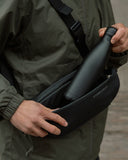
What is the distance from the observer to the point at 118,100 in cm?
405

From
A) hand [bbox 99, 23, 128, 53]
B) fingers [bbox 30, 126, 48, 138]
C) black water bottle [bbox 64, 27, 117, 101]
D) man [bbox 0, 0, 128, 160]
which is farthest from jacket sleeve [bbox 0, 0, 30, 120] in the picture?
hand [bbox 99, 23, 128, 53]

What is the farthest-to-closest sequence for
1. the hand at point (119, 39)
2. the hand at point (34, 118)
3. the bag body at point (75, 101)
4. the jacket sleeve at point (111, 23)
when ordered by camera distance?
the jacket sleeve at point (111, 23), the hand at point (119, 39), the bag body at point (75, 101), the hand at point (34, 118)

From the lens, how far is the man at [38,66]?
1164mm

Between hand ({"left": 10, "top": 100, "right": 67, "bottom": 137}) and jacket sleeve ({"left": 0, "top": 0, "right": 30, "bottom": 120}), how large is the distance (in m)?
0.03

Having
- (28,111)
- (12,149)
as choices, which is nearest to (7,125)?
(12,149)

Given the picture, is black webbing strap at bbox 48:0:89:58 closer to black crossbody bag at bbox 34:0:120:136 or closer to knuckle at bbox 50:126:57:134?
black crossbody bag at bbox 34:0:120:136

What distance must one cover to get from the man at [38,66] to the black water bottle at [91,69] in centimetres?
4

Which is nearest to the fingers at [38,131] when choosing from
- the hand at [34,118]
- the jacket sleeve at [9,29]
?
the hand at [34,118]

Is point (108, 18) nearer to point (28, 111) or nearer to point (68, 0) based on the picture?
point (68, 0)

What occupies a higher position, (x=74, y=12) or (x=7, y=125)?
(x=74, y=12)

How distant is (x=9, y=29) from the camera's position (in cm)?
119

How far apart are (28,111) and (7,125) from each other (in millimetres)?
247

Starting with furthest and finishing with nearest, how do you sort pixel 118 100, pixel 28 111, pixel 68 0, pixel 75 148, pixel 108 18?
pixel 118 100 → pixel 108 18 → pixel 75 148 → pixel 68 0 → pixel 28 111

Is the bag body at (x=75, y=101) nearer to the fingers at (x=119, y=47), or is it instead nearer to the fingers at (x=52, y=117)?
the fingers at (x=52, y=117)
